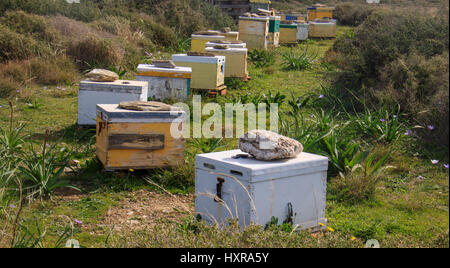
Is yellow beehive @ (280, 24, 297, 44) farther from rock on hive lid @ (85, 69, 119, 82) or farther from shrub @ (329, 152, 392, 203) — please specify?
shrub @ (329, 152, 392, 203)

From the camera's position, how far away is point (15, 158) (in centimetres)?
497

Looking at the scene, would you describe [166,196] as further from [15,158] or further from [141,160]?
[15,158]

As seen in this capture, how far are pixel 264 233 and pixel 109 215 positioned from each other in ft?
5.52

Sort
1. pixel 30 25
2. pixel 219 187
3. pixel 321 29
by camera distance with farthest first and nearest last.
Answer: pixel 321 29
pixel 30 25
pixel 219 187

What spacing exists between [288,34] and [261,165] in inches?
531

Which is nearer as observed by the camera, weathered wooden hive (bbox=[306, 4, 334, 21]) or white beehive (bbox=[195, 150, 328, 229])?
white beehive (bbox=[195, 150, 328, 229])

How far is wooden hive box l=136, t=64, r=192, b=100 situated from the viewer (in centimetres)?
728

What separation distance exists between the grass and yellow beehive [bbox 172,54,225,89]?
2287 mm

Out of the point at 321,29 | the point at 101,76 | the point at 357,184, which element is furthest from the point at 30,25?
the point at 321,29

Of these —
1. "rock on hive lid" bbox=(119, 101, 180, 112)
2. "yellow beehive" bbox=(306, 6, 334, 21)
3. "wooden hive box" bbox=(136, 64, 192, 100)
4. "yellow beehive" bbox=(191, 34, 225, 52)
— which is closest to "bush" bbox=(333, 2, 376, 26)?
"yellow beehive" bbox=(306, 6, 334, 21)

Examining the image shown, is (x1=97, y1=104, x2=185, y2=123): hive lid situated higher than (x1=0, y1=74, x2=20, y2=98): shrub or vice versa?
(x1=97, y1=104, x2=185, y2=123): hive lid

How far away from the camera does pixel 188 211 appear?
342 centimetres

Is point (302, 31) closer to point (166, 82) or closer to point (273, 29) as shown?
point (273, 29)

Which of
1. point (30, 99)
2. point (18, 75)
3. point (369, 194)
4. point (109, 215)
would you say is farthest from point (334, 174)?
point (18, 75)
